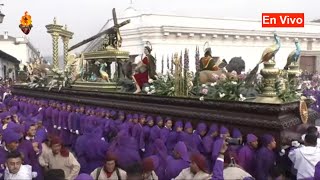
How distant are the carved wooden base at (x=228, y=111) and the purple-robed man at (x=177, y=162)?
181cm

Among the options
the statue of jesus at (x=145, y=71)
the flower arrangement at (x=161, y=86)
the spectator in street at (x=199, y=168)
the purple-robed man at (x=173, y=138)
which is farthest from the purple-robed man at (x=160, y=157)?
the statue of jesus at (x=145, y=71)

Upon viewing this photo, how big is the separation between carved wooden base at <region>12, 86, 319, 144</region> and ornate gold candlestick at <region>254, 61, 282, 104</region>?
18 cm

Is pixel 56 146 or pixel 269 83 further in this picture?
pixel 269 83

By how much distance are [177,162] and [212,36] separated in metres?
19.4

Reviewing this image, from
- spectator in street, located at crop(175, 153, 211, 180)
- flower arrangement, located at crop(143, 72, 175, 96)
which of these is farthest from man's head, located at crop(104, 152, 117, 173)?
flower arrangement, located at crop(143, 72, 175, 96)

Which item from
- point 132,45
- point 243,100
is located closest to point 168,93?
point 243,100

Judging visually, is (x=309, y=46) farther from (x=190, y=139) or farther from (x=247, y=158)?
(x=247, y=158)

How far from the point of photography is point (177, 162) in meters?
5.34

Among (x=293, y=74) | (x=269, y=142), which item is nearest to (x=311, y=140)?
(x=269, y=142)

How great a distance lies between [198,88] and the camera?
344 inches

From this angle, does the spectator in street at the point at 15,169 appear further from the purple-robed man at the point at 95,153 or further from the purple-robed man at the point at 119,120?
the purple-robed man at the point at 119,120

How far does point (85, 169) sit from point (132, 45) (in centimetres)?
1703

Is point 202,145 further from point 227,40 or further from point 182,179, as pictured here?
point 227,40

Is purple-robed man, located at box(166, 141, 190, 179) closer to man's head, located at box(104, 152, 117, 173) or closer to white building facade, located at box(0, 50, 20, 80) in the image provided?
man's head, located at box(104, 152, 117, 173)
